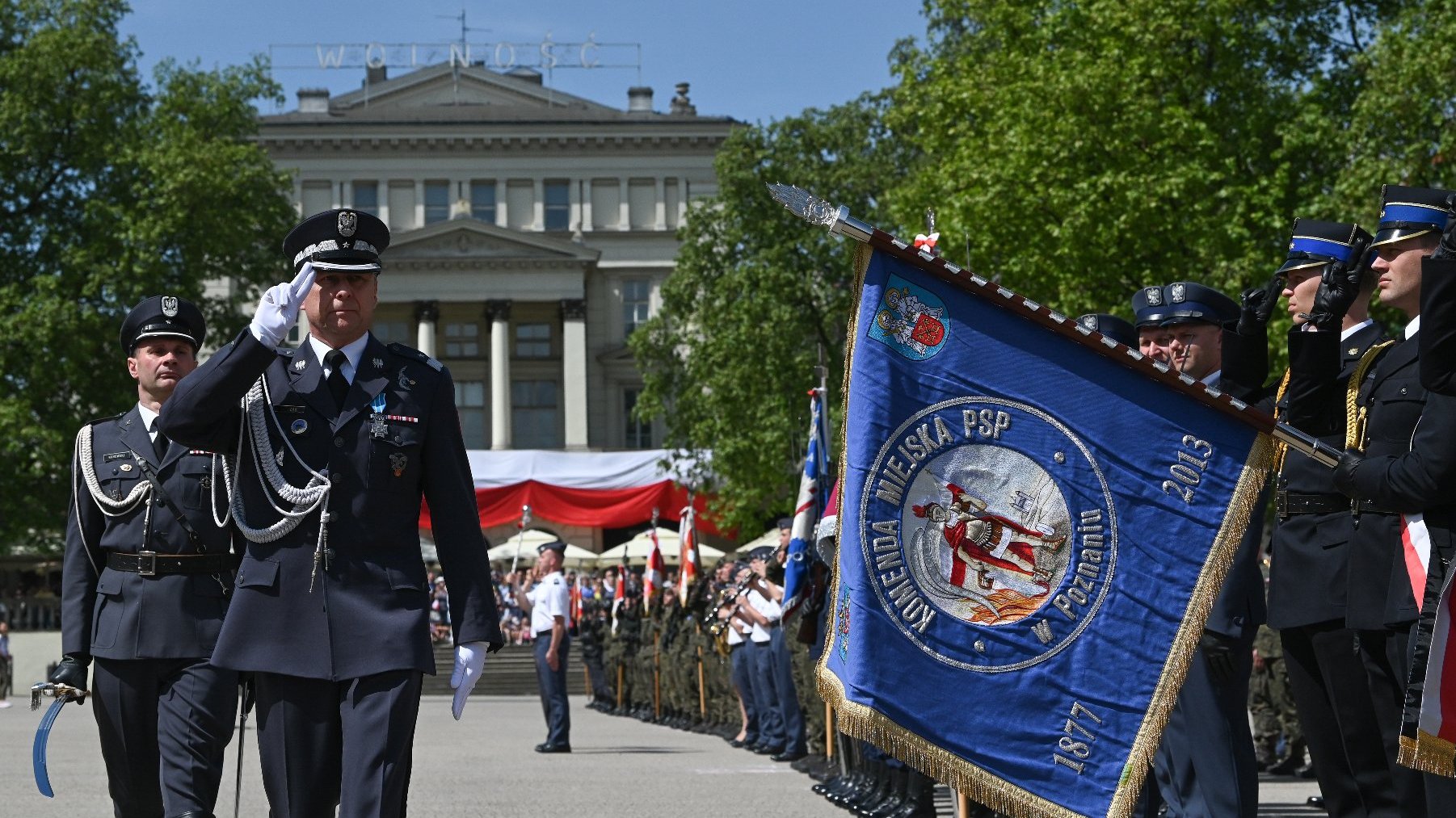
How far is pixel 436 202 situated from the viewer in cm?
8456

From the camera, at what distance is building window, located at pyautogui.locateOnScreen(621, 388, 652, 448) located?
84.4m

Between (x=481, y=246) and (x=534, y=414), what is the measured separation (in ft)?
23.1

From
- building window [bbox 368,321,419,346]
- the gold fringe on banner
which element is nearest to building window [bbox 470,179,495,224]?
building window [bbox 368,321,419,346]

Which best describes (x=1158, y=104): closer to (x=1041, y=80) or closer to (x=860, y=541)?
(x=1041, y=80)

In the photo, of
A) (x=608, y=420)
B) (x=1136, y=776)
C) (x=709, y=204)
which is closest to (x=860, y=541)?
(x=1136, y=776)

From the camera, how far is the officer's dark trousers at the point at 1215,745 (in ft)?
28.3

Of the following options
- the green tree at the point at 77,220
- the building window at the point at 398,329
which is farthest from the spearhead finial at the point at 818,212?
the building window at the point at 398,329

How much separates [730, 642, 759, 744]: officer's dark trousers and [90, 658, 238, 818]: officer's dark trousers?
41.1ft

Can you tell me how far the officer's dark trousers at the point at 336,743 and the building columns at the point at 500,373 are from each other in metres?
76.4

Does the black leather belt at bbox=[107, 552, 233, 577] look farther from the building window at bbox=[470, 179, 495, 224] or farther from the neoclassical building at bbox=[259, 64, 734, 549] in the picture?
the building window at bbox=[470, 179, 495, 224]

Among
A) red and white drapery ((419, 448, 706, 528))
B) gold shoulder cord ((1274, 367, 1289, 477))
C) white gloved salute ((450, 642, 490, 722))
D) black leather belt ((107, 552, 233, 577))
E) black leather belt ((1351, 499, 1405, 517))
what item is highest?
red and white drapery ((419, 448, 706, 528))

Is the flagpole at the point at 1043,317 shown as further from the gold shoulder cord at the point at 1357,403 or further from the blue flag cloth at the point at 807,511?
the blue flag cloth at the point at 807,511

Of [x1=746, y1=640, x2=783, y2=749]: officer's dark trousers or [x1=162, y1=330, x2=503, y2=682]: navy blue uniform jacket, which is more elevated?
[x1=162, y1=330, x2=503, y2=682]: navy blue uniform jacket

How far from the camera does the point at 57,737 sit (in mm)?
23609
